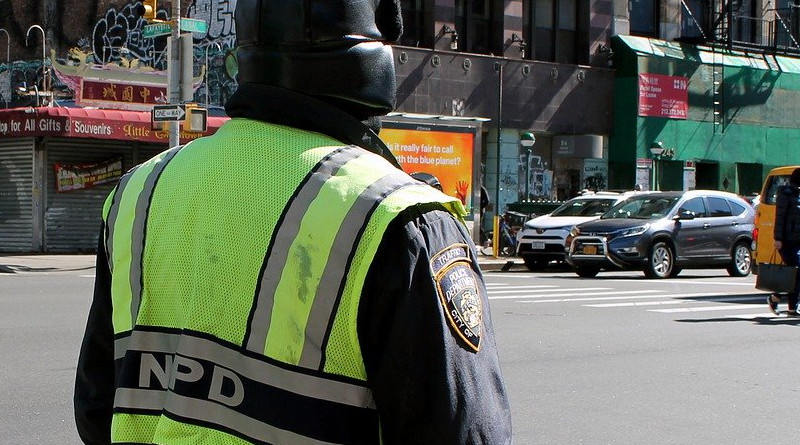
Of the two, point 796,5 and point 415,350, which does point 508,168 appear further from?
point 415,350

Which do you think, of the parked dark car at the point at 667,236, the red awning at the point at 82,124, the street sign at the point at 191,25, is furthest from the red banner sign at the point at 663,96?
the street sign at the point at 191,25

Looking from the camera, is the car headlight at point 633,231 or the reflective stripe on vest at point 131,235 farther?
the car headlight at point 633,231

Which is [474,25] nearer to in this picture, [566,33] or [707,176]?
[566,33]

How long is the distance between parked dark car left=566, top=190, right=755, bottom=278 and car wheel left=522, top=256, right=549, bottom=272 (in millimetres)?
1929

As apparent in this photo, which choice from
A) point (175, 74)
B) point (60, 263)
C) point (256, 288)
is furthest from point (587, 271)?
point (256, 288)

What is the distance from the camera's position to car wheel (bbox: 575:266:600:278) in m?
21.9

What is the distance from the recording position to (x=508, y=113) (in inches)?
1251

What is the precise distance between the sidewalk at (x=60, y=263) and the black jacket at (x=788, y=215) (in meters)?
8.07

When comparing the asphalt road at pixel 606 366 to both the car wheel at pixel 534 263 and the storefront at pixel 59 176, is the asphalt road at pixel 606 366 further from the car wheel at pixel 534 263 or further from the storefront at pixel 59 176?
the storefront at pixel 59 176

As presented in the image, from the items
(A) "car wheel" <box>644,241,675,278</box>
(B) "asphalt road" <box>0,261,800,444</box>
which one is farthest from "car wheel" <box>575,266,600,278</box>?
(B) "asphalt road" <box>0,261,800,444</box>

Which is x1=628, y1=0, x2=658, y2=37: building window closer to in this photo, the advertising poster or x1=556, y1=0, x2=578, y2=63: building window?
x1=556, y1=0, x2=578, y2=63: building window

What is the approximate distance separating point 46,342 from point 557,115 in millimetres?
24013

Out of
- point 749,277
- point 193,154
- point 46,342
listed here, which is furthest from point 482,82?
point 193,154

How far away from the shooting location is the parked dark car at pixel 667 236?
21.2m
